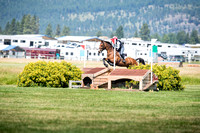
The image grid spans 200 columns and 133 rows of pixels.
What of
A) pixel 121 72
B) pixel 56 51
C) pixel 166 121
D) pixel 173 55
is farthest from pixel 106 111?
pixel 173 55

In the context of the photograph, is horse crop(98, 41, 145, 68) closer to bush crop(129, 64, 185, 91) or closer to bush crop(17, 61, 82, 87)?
bush crop(17, 61, 82, 87)

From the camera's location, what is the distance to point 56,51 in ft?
310

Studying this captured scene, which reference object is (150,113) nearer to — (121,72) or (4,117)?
(4,117)

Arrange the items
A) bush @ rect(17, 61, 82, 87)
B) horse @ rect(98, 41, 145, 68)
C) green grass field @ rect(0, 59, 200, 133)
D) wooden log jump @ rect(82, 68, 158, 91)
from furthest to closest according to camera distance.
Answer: horse @ rect(98, 41, 145, 68) < bush @ rect(17, 61, 82, 87) < wooden log jump @ rect(82, 68, 158, 91) < green grass field @ rect(0, 59, 200, 133)

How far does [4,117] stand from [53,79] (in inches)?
564

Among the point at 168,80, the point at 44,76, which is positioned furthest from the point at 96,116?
the point at 44,76

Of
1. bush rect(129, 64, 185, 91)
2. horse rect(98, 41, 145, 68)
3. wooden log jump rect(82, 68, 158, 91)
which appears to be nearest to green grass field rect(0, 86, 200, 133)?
wooden log jump rect(82, 68, 158, 91)

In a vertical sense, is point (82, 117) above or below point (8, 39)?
below

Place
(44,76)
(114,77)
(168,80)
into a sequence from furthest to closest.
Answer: (44,76), (168,80), (114,77)

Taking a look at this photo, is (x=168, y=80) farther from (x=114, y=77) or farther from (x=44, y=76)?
(x=44, y=76)

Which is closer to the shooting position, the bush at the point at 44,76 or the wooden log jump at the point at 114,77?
the wooden log jump at the point at 114,77

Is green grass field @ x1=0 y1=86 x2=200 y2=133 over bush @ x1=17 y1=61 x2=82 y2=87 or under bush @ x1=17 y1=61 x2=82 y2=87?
under

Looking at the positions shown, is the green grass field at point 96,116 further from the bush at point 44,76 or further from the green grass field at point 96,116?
the bush at point 44,76

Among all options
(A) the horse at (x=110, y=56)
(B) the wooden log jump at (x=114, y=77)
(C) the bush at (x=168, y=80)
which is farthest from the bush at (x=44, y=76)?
(C) the bush at (x=168, y=80)
